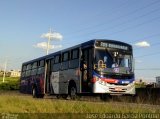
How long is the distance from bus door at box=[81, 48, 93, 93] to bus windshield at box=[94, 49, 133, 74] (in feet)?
1.62

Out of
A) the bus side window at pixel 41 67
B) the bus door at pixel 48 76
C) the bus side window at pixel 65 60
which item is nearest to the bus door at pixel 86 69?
the bus side window at pixel 65 60

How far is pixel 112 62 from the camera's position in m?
17.6

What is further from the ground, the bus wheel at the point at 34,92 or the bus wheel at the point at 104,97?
the bus wheel at the point at 34,92

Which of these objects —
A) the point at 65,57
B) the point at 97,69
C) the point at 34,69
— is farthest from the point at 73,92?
the point at 34,69

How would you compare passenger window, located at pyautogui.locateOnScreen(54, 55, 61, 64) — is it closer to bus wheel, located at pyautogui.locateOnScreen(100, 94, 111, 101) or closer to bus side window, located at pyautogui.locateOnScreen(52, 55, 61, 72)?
bus side window, located at pyautogui.locateOnScreen(52, 55, 61, 72)

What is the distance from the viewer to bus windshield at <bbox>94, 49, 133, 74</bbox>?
17391 millimetres

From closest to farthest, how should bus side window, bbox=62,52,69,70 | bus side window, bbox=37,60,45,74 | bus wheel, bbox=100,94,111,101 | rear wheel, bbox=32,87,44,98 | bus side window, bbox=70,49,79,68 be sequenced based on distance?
bus wheel, bbox=100,94,111,101 < bus side window, bbox=70,49,79,68 < bus side window, bbox=62,52,69,70 < bus side window, bbox=37,60,45,74 < rear wheel, bbox=32,87,44,98

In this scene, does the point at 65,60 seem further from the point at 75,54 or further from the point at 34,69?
the point at 34,69

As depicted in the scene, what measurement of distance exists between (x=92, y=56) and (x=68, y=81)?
11.5 feet

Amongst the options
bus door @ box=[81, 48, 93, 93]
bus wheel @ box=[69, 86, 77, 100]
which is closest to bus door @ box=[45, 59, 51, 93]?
bus wheel @ box=[69, 86, 77, 100]

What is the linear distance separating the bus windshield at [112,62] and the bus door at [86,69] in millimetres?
493

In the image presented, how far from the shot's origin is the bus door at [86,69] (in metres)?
17.8

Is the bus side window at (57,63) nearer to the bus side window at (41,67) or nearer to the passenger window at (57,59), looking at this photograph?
the passenger window at (57,59)

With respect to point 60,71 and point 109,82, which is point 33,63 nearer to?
point 60,71
